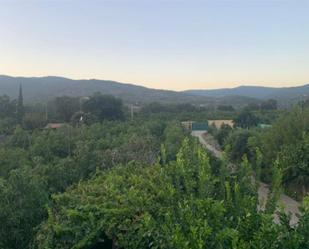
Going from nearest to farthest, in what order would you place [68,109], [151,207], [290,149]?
[151,207]
[290,149]
[68,109]

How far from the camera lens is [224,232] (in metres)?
4.11

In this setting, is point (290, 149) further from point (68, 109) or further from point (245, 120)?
point (68, 109)

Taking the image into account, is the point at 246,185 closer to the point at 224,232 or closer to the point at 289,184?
the point at 224,232

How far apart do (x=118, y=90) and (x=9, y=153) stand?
320 ft

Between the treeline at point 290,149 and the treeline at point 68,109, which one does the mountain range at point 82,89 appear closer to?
the treeline at point 68,109

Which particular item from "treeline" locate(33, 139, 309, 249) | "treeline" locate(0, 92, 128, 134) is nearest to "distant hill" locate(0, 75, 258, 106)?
"treeline" locate(0, 92, 128, 134)

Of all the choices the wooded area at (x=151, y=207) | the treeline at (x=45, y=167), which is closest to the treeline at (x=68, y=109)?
the treeline at (x=45, y=167)

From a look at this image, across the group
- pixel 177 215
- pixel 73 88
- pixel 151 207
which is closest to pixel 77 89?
pixel 73 88

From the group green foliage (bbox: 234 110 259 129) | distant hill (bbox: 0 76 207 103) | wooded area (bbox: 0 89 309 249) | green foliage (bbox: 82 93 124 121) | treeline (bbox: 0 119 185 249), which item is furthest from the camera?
distant hill (bbox: 0 76 207 103)

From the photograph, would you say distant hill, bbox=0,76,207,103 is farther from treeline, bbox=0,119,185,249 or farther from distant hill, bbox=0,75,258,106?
treeline, bbox=0,119,185,249

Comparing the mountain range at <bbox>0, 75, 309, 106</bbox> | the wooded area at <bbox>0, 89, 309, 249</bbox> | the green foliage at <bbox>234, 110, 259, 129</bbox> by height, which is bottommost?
the green foliage at <bbox>234, 110, 259, 129</bbox>

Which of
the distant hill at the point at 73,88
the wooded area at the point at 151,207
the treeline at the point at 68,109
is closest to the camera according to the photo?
the wooded area at the point at 151,207

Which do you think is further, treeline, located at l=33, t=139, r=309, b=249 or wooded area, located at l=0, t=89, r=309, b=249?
wooded area, located at l=0, t=89, r=309, b=249

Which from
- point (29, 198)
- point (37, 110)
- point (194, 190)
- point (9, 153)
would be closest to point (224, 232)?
point (194, 190)
